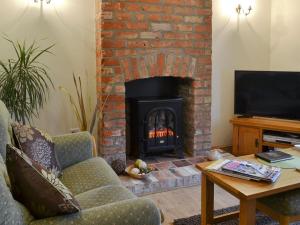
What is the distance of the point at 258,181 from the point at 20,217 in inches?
53.4

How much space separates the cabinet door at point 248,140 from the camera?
3.74 metres

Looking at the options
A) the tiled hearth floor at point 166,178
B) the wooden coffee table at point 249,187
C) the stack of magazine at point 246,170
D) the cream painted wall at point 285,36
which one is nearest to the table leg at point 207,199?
the wooden coffee table at point 249,187

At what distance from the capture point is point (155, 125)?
11.7 ft

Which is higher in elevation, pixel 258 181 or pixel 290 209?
pixel 258 181

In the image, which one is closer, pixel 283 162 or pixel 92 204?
pixel 92 204

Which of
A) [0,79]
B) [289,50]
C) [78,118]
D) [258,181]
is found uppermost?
[289,50]

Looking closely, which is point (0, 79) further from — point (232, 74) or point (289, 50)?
point (289, 50)

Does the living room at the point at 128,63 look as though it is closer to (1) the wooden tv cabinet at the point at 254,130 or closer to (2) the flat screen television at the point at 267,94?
(1) the wooden tv cabinet at the point at 254,130

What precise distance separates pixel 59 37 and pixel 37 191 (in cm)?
224

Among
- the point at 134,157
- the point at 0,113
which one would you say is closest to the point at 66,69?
the point at 134,157

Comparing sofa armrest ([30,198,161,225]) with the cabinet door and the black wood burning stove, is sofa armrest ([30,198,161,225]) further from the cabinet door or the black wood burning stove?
the cabinet door

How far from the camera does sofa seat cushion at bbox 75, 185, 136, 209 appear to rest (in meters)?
1.74

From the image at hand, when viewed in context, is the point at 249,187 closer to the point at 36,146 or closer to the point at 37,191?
the point at 37,191

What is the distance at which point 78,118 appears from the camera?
333cm
